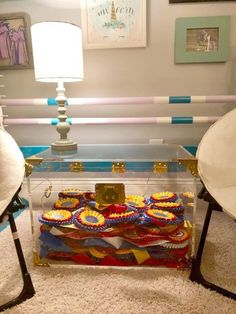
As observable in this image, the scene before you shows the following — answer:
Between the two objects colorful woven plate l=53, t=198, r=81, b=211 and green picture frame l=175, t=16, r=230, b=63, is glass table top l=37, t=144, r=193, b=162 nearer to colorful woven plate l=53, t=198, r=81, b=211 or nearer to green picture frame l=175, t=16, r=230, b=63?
colorful woven plate l=53, t=198, r=81, b=211

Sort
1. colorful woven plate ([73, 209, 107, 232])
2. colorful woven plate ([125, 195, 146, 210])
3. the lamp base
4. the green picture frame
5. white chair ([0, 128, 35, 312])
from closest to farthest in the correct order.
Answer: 1. white chair ([0, 128, 35, 312])
2. colorful woven plate ([73, 209, 107, 232])
3. colorful woven plate ([125, 195, 146, 210])
4. the lamp base
5. the green picture frame

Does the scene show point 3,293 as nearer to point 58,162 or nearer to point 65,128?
point 58,162

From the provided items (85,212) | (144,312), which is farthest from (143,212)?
(144,312)

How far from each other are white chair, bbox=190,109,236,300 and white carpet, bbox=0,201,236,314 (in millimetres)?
65

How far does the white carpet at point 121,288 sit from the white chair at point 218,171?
6 centimetres

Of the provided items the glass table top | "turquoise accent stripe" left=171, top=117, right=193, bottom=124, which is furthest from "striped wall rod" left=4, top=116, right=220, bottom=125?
the glass table top

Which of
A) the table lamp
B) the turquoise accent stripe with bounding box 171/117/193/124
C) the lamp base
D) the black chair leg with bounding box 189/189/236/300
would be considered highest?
the table lamp

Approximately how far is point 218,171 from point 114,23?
1.18 m

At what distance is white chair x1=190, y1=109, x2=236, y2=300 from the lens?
0.85 meters

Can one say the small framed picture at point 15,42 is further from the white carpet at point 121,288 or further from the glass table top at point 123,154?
the white carpet at point 121,288

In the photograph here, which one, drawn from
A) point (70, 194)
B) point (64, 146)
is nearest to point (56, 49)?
point (64, 146)

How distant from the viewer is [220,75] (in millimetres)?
1646

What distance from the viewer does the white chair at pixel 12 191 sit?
0.83m

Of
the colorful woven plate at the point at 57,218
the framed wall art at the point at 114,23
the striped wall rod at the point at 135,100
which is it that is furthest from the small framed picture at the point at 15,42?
the colorful woven plate at the point at 57,218
